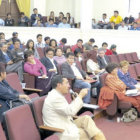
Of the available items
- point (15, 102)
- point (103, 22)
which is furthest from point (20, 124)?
point (103, 22)

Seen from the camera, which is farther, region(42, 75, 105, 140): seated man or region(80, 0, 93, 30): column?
region(80, 0, 93, 30): column

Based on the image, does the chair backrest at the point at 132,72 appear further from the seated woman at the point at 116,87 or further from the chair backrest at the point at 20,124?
the chair backrest at the point at 20,124

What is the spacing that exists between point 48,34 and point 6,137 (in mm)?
7378

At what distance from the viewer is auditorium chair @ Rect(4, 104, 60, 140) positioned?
2434 mm

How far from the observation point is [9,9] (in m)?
10.9

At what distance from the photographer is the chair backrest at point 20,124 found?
7.98 feet

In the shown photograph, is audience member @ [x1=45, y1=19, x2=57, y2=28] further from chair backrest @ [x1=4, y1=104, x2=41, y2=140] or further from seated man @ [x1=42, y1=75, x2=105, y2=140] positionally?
chair backrest @ [x1=4, y1=104, x2=41, y2=140]

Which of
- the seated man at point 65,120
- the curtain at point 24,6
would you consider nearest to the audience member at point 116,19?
the curtain at point 24,6

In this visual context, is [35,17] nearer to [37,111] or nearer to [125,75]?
[125,75]

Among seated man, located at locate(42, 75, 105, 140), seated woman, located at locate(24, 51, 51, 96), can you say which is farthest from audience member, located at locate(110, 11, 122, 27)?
seated man, located at locate(42, 75, 105, 140)

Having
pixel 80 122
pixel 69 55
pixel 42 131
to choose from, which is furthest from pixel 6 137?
pixel 69 55

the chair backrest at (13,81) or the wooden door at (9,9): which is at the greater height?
the wooden door at (9,9)

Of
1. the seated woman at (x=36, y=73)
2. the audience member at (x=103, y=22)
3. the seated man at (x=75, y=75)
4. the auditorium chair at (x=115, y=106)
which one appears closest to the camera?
the auditorium chair at (x=115, y=106)

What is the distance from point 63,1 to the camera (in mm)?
11727
